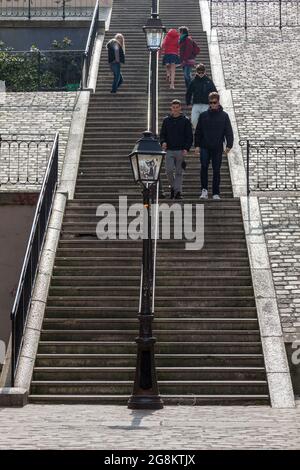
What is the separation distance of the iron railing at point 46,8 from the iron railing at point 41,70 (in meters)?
3.75

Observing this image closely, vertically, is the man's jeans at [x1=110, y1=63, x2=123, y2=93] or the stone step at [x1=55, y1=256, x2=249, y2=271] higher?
the man's jeans at [x1=110, y1=63, x2=123, y2=93]

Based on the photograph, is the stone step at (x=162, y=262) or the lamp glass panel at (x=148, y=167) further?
the stone step at (x=162, y=262)

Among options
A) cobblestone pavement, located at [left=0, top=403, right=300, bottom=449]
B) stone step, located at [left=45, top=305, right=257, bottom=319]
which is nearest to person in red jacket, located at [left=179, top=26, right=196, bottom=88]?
stone step, located at [left=45, top=305, right=257, bottom=319]

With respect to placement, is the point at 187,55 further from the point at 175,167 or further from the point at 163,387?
the point at 163,387

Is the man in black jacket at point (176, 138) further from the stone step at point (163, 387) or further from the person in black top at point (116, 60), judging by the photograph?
the person in black top at point (116, 60)

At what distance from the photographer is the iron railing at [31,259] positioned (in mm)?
15867

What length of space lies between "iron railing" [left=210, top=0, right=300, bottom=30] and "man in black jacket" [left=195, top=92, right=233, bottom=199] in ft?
43.3

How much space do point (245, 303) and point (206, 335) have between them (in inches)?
36.7

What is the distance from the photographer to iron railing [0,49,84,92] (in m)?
30.0

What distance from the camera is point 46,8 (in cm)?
3631

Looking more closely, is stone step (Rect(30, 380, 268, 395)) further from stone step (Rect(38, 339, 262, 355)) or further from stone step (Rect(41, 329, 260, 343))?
stone step (Rect(41, 329, 260, 343))

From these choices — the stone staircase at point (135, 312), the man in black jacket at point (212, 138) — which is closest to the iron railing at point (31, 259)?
the stone staircase at point (135, 312)
